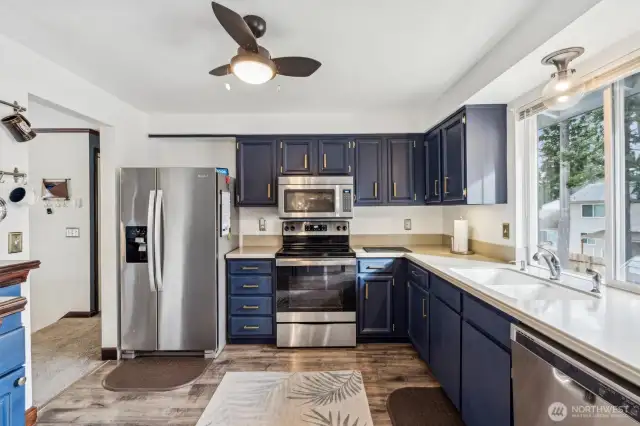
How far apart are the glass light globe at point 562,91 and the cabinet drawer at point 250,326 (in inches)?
113

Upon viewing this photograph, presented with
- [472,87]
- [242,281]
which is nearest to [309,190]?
[242,281]

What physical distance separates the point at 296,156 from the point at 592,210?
2.56 metres

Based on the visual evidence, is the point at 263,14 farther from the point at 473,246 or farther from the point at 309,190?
the point at 473,246

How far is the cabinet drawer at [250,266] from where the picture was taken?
3076 mm

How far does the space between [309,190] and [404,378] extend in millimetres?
1953

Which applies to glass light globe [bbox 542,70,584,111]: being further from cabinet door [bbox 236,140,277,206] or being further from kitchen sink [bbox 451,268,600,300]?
cabinet door [bbox 236,140,277,206]

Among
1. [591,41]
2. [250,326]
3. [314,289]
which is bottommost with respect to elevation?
[250,326]

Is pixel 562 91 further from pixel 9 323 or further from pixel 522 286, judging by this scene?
pixel 9 323

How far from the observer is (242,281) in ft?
10.1

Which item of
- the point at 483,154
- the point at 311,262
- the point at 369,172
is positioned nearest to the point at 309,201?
the point at 311,262

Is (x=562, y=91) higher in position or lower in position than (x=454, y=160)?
higher

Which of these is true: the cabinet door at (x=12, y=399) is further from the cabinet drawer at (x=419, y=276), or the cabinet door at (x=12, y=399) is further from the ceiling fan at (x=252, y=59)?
the cabinet drawer at (x=419, y=276)

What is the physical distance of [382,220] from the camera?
370 centimetres

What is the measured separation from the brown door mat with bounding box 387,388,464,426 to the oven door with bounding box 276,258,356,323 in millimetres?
882
